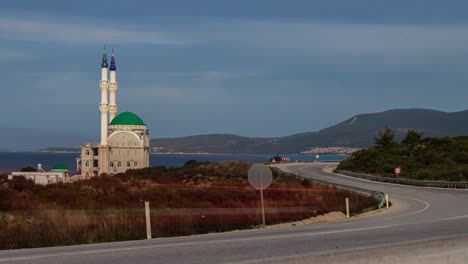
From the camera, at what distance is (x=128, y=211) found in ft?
64.4

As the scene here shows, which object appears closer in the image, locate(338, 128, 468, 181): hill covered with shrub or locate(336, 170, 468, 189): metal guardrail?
locate(336, 170, 468, 189): metal guardrail

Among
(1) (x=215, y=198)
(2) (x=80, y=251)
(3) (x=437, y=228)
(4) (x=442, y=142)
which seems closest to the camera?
(2) (x=80, y=251)

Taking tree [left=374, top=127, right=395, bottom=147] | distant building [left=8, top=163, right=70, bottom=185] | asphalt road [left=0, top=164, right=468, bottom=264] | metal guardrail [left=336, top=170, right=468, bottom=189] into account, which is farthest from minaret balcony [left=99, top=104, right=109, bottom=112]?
asphalt road [left=0, top=164, right=468, bottom=264]

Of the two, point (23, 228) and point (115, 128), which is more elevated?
point (115, 128)

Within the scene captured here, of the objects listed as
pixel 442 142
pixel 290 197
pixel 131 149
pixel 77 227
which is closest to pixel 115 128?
pixel 131 149

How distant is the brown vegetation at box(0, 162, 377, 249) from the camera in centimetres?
1466

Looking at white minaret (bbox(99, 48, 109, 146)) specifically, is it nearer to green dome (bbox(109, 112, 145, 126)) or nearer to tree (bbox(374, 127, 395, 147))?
green dome (bbox(109, 112, 145, 126))

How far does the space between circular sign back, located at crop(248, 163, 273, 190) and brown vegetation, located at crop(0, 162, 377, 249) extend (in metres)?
1.55

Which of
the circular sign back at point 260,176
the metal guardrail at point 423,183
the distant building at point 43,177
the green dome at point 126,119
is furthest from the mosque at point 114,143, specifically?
the circular sign back at point 260,176

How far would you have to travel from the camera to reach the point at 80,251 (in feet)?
35.3

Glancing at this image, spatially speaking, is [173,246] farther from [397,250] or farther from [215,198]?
[215,198]

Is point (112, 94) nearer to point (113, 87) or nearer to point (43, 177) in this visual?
point (113, 87)

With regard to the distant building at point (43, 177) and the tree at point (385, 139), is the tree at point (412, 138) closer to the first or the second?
the tree at point (385, 139)

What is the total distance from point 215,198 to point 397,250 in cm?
2027
